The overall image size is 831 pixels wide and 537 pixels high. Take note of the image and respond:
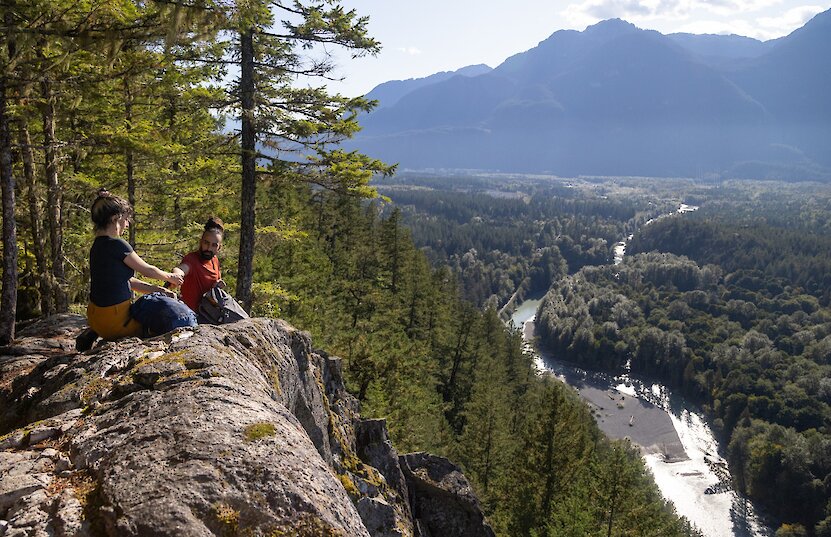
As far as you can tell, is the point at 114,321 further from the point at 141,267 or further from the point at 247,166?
the point at 247,166

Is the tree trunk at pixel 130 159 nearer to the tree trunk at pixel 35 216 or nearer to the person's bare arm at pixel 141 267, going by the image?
the tree trunk at pixel 35 216

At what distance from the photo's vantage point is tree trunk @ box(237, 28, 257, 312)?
539 inches

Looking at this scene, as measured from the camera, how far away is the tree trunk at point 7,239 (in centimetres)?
977

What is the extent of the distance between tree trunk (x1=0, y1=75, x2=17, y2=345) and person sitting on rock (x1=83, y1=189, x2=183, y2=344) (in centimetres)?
552

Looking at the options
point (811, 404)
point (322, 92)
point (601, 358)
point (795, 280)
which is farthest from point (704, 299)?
point (322, 92)

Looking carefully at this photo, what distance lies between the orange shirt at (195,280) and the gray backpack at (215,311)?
0.21m

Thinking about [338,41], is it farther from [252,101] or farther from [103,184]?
[103,184]

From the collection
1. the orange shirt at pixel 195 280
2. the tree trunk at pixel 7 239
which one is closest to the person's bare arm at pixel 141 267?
the orange shirt at pixel 195 280

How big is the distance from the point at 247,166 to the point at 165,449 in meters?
12.2

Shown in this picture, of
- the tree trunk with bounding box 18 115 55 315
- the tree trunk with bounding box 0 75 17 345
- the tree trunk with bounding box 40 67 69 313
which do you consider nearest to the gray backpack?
the tree trunk with bounding box 0 75 17 345

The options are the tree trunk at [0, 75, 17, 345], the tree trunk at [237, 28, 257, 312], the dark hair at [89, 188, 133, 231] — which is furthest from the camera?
the tree trunk at [237, 28, 257, 312]

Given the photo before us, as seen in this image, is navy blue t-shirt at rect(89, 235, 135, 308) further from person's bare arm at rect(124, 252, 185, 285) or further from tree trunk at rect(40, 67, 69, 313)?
tree trunk at rect(40, 67, 69, 313)

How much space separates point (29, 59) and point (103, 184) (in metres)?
6.60

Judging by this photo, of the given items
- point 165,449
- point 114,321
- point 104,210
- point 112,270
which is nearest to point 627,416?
point 114,321
